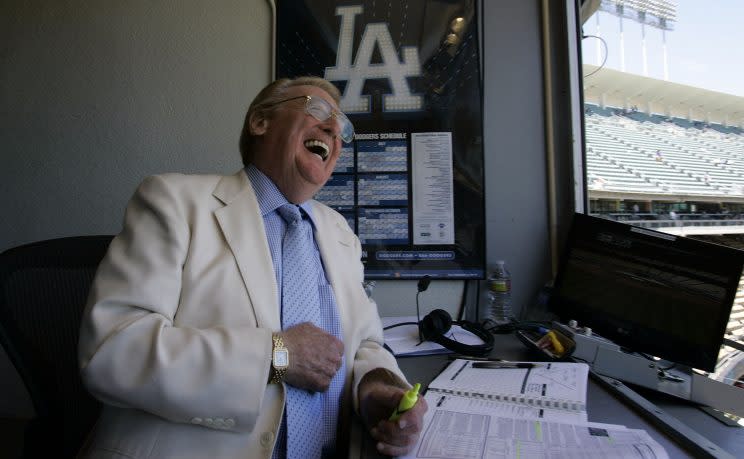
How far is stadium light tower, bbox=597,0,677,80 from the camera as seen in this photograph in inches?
56.3

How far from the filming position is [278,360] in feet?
2.37

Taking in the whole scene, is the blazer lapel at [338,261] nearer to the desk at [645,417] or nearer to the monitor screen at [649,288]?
the desk at [645,417]

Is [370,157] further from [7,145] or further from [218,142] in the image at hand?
[7,145]

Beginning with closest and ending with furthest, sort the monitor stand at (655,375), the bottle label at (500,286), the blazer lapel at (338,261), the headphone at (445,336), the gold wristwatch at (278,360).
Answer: the gold wristwatch at (278,360) → the monitor stand at (655,375) → the blazer lapel at (338,261) → the headphone at (445,336) → the bottle label at (500,286)

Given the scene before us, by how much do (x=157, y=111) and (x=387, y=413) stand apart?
1.70 meters

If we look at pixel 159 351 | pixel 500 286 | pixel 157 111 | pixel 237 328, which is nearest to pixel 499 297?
pixel 500 286

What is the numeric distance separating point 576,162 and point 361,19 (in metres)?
1.15

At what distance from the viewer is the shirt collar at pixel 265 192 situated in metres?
0.95

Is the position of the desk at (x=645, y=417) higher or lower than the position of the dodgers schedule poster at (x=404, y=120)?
lower

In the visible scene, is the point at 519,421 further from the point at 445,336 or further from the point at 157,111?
the point at 157,111

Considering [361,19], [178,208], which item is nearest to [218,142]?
[361,19]

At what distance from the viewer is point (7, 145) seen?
178cm

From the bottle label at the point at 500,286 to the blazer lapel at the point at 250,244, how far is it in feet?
3.53

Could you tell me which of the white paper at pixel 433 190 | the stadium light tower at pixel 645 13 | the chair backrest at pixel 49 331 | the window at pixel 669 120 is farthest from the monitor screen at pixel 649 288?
the chair backrest at pixel 49 331
